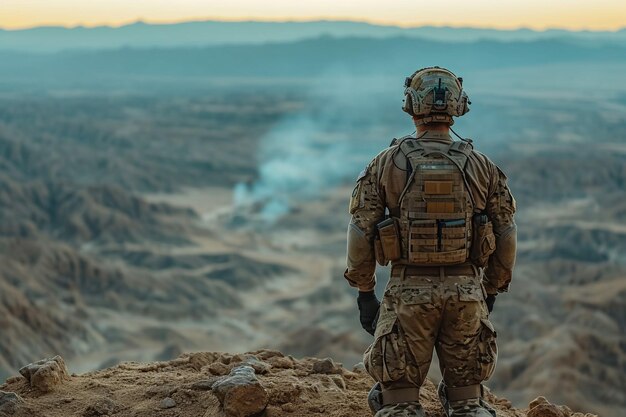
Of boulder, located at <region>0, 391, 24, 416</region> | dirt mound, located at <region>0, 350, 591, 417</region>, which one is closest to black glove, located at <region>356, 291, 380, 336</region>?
dirt mound, located at <region>0, 350, 591, 417</region>

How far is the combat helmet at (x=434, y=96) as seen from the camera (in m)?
5.63

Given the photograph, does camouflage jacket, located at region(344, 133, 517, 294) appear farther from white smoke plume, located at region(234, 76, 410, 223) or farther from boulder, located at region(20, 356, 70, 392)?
white smoke plume, located at region(234, 76, 410, 223)

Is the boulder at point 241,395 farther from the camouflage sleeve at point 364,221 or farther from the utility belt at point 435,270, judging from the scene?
the utility belt at point 435,270

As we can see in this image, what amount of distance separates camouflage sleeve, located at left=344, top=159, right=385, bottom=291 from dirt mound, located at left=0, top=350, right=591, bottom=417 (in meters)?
1.11

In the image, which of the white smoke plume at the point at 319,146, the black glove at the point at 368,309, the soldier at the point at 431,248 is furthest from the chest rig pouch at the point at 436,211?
the white smoke plume at the point at 319,146

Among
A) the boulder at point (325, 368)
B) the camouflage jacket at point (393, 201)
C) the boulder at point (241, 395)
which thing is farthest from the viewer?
the boulder at point (325, 368)

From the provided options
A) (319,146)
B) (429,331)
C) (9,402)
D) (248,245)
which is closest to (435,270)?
(429,331)

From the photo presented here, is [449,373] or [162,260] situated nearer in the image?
[449,373]

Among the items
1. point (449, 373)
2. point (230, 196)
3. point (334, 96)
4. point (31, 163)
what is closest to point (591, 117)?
point (334, 96)

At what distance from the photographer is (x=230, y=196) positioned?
81.1 metres

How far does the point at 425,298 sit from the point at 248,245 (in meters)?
53.0

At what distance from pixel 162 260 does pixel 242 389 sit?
47.8 meters

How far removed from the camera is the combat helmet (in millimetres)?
5633

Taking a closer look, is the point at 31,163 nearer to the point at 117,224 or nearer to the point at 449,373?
the point at 117,224
